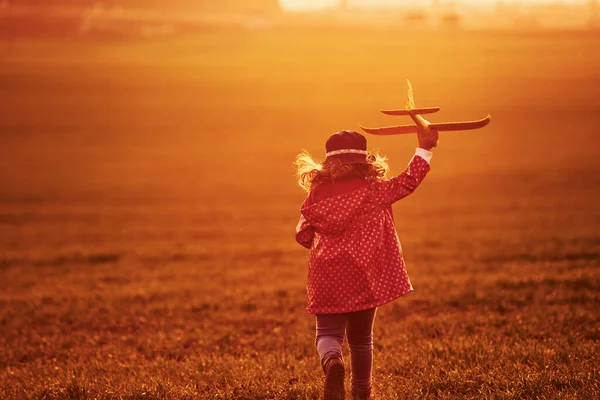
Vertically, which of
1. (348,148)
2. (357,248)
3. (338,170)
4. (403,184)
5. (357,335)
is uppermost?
(348,148)

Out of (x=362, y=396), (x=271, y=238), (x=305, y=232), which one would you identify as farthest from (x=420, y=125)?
(x=271, y=238)

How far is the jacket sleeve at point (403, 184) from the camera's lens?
14.7ft

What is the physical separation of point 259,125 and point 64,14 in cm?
3129

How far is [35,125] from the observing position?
41.9 metres

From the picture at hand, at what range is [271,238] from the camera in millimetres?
14805

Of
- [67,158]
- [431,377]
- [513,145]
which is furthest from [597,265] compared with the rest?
[67,158]

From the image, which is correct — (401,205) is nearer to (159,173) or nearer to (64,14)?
(159,173)

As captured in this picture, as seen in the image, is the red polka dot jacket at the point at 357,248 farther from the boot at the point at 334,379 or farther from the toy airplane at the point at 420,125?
the boot at the point at 334,379

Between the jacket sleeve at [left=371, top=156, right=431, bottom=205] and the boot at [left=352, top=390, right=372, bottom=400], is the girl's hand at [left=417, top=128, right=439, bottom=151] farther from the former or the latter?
the boot at [left=352, top=390, right=372, bottom=400]

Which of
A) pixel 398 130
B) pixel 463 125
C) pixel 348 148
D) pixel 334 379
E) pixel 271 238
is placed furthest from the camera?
pixel 271 238

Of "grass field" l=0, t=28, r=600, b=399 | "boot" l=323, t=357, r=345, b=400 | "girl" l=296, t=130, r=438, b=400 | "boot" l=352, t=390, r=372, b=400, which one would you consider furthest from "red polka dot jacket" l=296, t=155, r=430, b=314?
"grass field" l=0, t=28, r=600, b=399

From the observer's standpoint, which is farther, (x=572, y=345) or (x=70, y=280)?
(x=70, y=280)

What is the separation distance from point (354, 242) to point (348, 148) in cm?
61

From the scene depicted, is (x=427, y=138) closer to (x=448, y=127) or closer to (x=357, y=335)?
(x=448, y=127)
